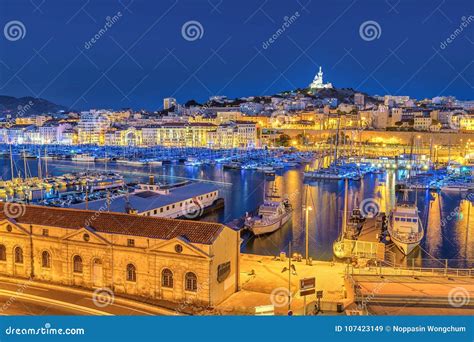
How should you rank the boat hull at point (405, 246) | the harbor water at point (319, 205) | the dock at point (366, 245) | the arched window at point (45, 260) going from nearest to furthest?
the arched window at point (45, 260) → the dock at point (366, 245) → the boat hull at point (405, 246) → the harbor water at point (319, 205)

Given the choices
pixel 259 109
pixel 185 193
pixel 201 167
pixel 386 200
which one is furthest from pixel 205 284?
pixel 259 109

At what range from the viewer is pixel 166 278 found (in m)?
3.57

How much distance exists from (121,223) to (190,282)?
772 mm

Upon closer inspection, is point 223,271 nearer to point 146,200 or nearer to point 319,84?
point 146,200

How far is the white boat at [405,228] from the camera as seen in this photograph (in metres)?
6.61

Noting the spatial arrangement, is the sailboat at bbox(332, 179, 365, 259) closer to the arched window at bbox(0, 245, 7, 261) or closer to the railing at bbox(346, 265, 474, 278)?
the railing at bbox(346, 265, 474, 278)

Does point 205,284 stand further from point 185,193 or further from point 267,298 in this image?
point 185,193

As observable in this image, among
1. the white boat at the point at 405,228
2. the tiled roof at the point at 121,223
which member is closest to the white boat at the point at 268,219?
the white boat at the point at 405,228

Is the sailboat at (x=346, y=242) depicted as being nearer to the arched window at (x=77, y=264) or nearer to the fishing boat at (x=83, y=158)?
the arched window at (x=77, y=264)

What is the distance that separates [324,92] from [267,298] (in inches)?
1863

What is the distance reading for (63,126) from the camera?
3531 centimetres

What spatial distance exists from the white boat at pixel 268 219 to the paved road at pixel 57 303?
4.15 m

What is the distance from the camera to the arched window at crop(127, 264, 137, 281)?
12.0 feet

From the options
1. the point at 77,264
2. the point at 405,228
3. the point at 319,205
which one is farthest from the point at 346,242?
the point at 319,205
